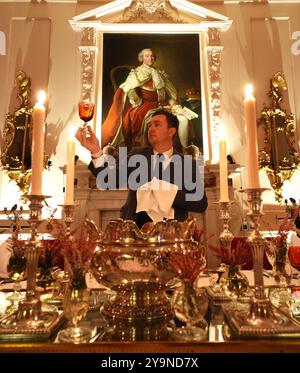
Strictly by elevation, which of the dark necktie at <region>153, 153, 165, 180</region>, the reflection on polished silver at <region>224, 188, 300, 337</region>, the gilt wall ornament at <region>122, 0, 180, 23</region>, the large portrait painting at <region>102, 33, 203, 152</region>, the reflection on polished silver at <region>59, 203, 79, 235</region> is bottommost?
the reflection on polished silver at <region>224, 188, 300, 337</region>

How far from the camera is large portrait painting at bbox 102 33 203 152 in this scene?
12.4 feet

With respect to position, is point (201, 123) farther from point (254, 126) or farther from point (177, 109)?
point (254, 126)

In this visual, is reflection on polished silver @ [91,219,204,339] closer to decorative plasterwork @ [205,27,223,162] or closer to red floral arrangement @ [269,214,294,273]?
red floral arrangement @ [269,214,294,273]

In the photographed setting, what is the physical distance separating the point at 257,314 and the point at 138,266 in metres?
0.27

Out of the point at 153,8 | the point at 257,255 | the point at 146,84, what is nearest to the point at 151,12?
the point at 153,8

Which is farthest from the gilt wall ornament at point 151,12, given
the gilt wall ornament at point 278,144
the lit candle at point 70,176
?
the lit candle at point 70,176

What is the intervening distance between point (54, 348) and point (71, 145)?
2.58 feet

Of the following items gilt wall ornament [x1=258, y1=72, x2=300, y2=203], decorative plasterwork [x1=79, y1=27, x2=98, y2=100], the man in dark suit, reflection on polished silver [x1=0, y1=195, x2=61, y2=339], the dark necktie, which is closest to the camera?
reflection on polished silver [x1=0, y1=195, x2=61, y2=339]

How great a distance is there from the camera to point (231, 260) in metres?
0.98

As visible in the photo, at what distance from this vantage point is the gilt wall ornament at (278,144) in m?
3.68

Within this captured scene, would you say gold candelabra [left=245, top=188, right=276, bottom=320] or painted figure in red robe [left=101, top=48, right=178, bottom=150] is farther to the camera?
painted figure in red robe [left=101, top=48, right=178, bottom=150]

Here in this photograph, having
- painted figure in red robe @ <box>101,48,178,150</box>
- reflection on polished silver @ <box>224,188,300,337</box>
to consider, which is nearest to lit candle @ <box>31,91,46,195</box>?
reflection on polished silver @ <box>224,188,300,337</box>

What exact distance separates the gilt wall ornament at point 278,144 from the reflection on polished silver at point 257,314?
314 centimetres

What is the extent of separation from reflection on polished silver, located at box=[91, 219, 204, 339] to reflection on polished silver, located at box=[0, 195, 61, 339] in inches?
5.2
